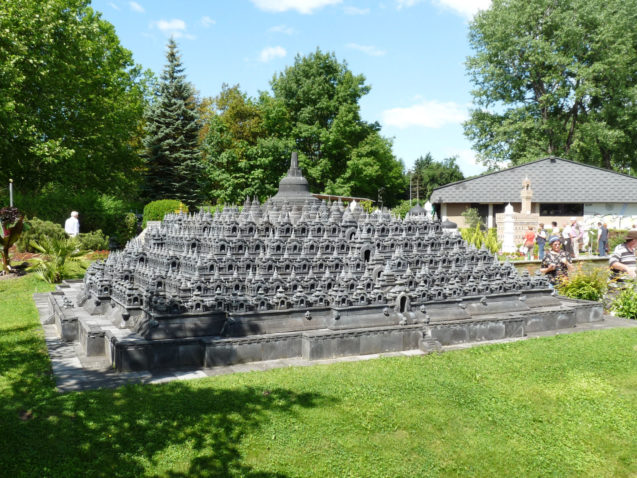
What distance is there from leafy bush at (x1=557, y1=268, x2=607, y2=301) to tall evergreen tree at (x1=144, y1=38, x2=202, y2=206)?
25.7 metres

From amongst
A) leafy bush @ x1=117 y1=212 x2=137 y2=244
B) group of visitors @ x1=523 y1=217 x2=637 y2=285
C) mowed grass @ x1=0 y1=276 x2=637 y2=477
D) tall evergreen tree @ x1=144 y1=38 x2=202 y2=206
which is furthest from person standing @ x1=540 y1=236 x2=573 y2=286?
tall evergreen tree @ x1=144 y1=38 x2=202 y2=206

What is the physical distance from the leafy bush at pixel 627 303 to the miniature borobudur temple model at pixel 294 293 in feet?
3.57

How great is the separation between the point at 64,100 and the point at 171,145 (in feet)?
24.0

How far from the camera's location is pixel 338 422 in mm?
6918

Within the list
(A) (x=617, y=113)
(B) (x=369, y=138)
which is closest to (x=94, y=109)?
(B) (x=369, y=138)

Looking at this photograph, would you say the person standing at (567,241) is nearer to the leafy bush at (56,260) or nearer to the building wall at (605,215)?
the building wall at (605,215)

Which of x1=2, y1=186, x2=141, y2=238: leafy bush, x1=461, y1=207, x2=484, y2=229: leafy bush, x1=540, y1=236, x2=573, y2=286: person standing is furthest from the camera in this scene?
x1=461, y1=207, x2=484, y2=229: leafy bush

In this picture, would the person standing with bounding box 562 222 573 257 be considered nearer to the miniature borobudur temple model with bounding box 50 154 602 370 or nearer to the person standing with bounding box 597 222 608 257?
the person standing with bounding box 597 222 608 257

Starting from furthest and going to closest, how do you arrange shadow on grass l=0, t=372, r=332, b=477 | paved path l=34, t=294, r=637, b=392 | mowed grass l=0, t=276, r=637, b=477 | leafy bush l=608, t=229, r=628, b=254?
leafy bush l=608, t=229, r=628, b=254, paved path l=34, t=294, r=637, b=392, mowed grass l=0, t=276, r=637, b=477, shadow on grass l=0, t=372, r=332, b=477

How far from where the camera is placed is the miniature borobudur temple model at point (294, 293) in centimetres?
974

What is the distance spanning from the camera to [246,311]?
33.6 ft

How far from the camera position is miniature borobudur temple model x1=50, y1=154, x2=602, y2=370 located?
9742 mm

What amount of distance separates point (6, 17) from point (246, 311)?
20875 millimetres

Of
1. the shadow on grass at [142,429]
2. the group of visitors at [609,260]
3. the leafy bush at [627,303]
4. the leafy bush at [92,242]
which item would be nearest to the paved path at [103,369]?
the shadow on grass at [142,429]
